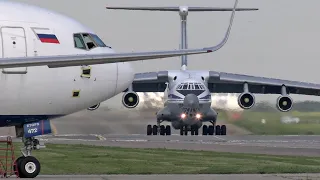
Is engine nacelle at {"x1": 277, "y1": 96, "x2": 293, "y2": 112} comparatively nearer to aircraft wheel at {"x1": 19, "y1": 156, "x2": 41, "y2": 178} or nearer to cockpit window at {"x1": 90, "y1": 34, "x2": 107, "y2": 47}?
cockpit window at {"x1": 90, "y1": 34, "x2": 107, "y2": 47}

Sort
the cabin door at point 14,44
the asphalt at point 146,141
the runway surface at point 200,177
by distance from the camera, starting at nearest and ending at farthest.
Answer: the cabin door at point 14,44 → the runway surface at point 200,177 → the asphalt at point 146,141

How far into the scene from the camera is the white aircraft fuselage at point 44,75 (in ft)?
61.6

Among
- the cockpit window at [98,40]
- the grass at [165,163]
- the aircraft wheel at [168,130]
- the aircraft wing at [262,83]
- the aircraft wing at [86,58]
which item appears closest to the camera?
the aircraft wing at [86,58]

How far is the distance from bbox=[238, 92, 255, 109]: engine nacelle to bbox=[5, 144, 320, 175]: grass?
68.6ft

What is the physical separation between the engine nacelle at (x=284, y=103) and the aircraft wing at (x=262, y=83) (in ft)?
11.9

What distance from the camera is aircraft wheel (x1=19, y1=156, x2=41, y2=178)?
19609 millimetres

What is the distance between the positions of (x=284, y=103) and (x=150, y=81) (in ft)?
33.4

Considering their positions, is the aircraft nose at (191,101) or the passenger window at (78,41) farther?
the aircraft nose at (191,101)

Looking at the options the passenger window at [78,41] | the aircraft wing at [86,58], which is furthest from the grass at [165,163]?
the aircraft wing at [86,58]

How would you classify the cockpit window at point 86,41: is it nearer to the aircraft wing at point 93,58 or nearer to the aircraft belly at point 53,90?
the aircraft belly at point 53,90

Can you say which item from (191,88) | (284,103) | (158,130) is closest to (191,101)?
(191,88)

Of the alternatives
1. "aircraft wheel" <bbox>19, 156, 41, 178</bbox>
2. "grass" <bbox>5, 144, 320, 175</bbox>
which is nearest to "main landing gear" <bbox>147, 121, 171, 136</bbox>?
"grass" <bbox>5, 144, 320, 175</bbox>

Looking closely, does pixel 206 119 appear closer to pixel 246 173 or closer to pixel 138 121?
pixel 138 121

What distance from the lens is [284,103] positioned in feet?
170
